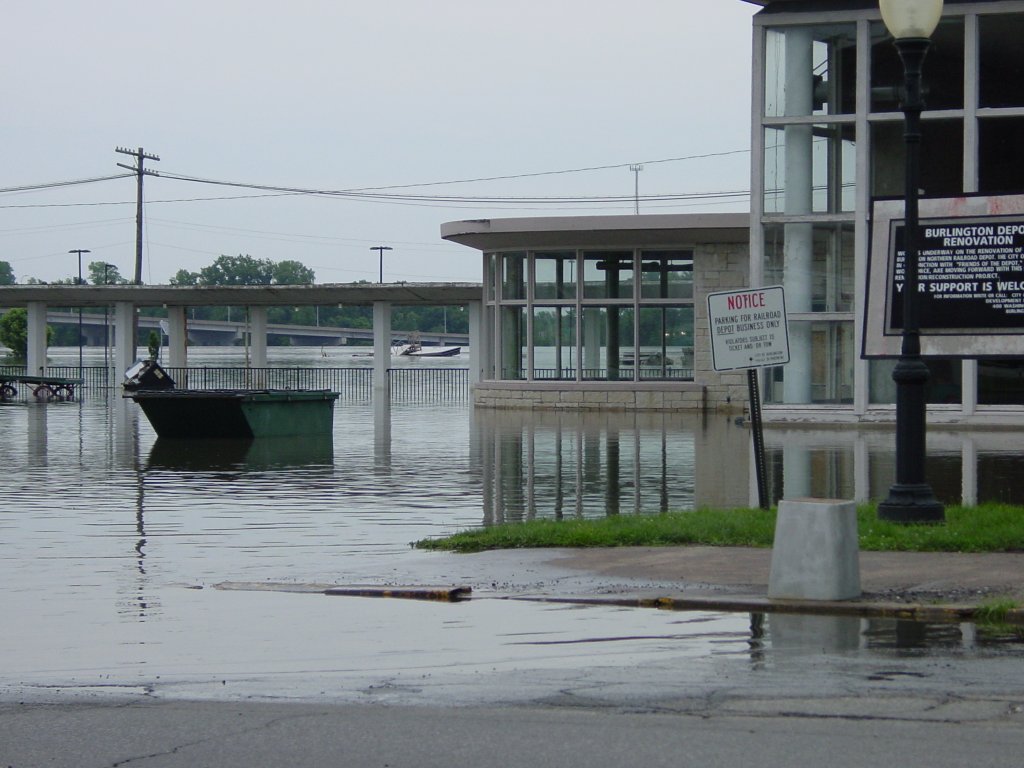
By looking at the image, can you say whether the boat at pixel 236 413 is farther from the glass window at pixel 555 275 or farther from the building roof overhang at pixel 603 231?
the glass window at pixel 555 275

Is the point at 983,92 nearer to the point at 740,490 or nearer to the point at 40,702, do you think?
the point at 740,490

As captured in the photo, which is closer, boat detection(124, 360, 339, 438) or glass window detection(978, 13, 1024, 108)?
boat detection(124, 360, 339, 438)

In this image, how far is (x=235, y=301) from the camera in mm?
55531

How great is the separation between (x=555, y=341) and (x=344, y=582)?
30.8 m

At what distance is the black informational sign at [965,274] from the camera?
1428 centimetres

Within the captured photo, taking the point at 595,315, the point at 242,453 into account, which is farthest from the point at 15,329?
the point at 242,453

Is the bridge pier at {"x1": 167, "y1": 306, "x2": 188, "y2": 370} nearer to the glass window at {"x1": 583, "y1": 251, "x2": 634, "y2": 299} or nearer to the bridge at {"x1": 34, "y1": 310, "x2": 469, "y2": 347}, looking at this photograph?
the glass window at {"x1": 583, "y1": 251, "x2": 634, "y2": 299}

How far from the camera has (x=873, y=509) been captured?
1387cm

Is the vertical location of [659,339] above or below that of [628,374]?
above

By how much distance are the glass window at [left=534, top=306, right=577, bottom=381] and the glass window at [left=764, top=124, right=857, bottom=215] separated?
1132cm

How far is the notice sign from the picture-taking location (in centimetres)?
1417

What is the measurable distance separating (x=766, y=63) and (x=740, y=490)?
1529cm

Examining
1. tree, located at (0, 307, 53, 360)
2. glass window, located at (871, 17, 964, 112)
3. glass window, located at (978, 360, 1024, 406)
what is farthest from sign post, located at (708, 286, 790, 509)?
tree, located at (0, 307, 53, 360)

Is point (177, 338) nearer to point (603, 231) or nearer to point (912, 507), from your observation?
point (603, 231)
